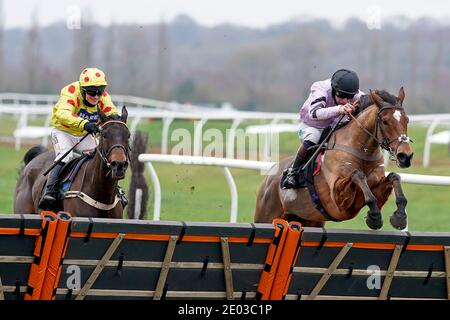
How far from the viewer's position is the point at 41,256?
551cm

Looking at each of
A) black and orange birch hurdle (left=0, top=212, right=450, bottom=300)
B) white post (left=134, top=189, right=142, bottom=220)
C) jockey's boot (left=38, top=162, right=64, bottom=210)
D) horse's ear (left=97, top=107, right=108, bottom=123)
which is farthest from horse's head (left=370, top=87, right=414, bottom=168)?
white post (left=134, top=189, right=142, bottom=220)

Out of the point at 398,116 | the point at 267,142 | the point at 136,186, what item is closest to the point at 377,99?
the point at 398,116

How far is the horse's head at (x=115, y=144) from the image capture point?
7.57m

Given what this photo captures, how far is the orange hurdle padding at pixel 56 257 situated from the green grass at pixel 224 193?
5.17 metres

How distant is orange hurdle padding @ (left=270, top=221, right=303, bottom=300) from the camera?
589 cm

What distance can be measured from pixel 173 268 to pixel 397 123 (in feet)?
8.30

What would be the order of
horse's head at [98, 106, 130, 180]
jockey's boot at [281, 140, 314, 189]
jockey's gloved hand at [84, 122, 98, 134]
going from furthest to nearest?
jockey's boot at [281, 140, 314, 189] → jockey's gloved hand at [84, 122, 98, 134] → horse's head at [98, 106, 130, 180]

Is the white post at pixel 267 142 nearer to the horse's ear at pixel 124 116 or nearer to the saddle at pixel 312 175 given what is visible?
the saddle at pixel 312 175

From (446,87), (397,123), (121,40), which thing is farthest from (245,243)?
(121,40)

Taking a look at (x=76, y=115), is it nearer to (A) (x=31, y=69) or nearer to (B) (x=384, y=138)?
(B) (x=384, y=138)

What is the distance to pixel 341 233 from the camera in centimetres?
603

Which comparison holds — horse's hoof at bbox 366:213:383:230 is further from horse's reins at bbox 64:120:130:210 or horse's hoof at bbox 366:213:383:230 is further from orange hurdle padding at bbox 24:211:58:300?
orange hurdle padding at bbox 24:211:58:300

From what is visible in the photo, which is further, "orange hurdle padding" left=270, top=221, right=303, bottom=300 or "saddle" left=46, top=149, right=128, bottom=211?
"saddle" left=46, top=149, right=128, bottom=211

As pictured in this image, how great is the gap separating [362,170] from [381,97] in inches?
23.6
